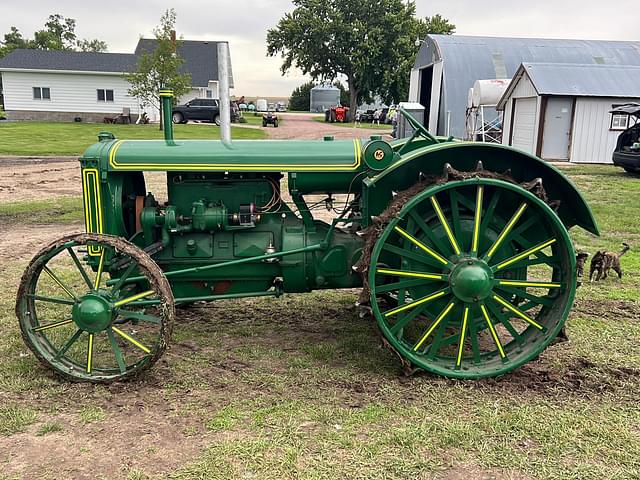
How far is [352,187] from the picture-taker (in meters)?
4.15

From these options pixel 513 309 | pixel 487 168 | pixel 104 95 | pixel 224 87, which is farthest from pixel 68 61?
pixel 513 309

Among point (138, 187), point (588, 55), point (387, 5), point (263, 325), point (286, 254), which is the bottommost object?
point (263, 325)

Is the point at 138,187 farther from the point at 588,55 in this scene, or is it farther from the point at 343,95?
the point at 343,95

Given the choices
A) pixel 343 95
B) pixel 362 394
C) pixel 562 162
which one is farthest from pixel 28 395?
pixel 343 95

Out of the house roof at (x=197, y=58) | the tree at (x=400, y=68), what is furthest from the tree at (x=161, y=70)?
the tree at (x=400, y=68)

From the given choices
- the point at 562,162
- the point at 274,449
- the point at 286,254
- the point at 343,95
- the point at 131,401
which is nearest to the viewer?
the point at 274,449

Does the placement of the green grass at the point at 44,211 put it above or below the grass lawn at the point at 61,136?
below

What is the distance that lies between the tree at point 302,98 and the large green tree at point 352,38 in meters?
19.3

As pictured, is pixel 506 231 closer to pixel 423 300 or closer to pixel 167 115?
pixel 423 300

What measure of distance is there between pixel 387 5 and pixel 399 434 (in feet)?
149

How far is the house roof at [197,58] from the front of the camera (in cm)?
4178

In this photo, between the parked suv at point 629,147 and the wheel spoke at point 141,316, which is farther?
the parked suv at point 629,147

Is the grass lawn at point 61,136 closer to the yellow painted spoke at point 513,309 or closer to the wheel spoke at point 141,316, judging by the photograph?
the wheel spoke at point 141,316

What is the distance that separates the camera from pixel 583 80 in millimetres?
18953
